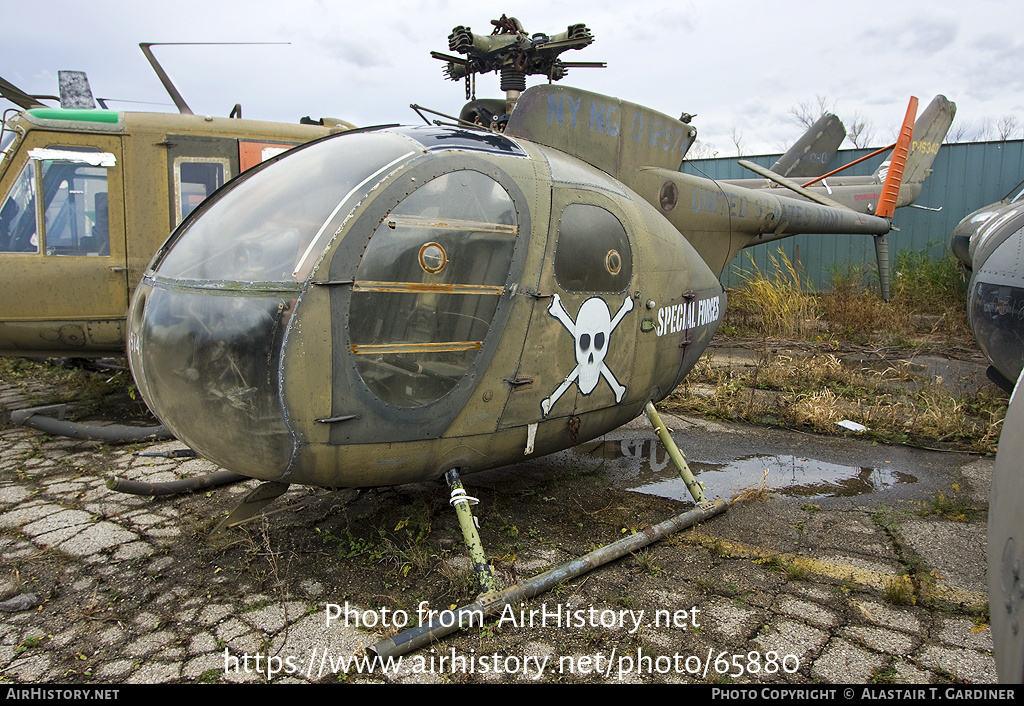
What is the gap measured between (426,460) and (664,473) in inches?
95.2

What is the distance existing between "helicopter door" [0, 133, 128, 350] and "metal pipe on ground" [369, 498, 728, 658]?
4685 mm

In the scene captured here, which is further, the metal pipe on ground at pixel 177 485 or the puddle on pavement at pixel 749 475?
Result: the puddle on pavement at pixel 749 475

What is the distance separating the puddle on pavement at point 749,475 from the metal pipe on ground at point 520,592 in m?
0.81

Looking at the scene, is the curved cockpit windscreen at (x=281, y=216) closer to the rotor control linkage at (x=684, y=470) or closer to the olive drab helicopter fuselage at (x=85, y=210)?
the rotor control linkage at (x=684, y=470)

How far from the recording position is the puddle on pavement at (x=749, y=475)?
4469 mm

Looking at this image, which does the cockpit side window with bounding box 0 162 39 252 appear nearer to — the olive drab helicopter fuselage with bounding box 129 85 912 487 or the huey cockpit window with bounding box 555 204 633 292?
the olive drab helicopter fuselage with bounding box 129 85 912 487

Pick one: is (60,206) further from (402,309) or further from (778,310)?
(778,310)

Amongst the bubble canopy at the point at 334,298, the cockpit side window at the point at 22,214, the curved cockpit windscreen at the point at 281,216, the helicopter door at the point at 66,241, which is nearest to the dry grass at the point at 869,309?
the bubble canopy at the point at 334,298

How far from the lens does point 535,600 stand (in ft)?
9.68

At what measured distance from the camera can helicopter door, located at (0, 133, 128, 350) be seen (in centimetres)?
557

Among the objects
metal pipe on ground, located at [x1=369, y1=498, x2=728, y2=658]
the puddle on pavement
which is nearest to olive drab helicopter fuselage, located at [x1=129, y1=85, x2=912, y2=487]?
metal pipe on ground, located at [x1=369, y1=498, x2=728, y2=658]

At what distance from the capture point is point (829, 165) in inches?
556

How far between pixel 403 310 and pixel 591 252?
118 centimetres

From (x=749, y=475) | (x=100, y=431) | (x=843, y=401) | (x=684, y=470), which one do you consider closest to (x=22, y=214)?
(x=100, y=431)
